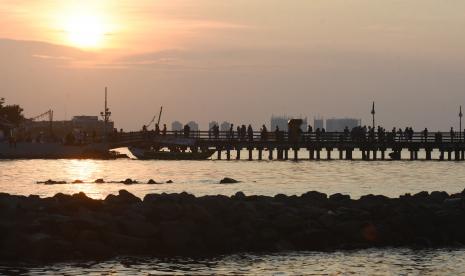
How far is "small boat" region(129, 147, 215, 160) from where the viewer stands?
327ft

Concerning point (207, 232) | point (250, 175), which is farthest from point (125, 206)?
point (250, 175)

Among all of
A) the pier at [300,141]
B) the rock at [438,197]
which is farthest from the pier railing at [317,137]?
the rock at [438,197]

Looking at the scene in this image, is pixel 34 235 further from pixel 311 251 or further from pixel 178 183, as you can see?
pixel 178 183

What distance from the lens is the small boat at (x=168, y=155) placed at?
9962cm

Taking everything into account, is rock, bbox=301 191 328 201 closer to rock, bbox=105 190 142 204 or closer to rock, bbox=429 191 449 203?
rock, bbox=429 191 449 203

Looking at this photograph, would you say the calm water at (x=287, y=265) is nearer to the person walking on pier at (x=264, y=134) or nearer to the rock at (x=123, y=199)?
the rock at (x=123, y=199)

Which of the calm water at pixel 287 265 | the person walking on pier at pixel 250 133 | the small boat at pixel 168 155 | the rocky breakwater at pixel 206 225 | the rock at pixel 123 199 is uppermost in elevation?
the person walking on pier at pixel 250 133

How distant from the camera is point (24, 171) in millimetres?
76812

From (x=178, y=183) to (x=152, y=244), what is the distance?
108ft

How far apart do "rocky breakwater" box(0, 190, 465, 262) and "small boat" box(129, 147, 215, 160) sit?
62989 millimetres

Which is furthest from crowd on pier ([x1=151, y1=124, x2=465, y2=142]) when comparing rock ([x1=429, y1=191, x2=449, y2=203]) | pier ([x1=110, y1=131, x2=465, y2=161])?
rock ([x1=429, y1=191, x2=449, y2=203])

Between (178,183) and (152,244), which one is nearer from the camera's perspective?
(152,244)

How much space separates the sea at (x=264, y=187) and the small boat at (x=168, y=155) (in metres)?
1.71

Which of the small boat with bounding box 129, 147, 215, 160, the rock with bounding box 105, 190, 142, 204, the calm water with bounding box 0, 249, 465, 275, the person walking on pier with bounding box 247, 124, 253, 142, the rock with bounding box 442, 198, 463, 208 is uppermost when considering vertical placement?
the person walking on pier with bounding box 247, 124, 253, 142
